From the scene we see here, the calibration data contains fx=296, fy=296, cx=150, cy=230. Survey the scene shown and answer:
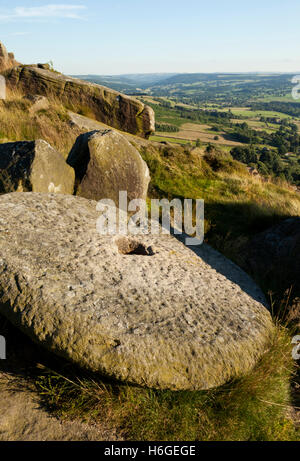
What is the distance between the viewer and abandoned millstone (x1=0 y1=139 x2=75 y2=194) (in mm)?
5082

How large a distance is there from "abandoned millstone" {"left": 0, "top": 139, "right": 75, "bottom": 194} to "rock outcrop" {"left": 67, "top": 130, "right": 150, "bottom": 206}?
0.48 meters

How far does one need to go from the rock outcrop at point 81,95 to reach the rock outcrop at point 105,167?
6700 mm

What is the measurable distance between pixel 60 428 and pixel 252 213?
24.5ft

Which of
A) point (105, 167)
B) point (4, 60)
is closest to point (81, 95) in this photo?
point (4, 60)

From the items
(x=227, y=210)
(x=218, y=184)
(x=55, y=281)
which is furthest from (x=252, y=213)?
(x=55, y=281)

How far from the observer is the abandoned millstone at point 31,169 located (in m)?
5.08

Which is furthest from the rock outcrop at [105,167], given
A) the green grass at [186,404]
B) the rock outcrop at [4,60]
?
the rock outcrop at [4,60]

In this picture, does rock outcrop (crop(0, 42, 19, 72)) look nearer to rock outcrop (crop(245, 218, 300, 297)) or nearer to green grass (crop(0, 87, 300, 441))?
rock outcrop (crop(245, 218, 300, 297))

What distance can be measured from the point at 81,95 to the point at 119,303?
37.1ft

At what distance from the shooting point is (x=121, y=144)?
6.49 m

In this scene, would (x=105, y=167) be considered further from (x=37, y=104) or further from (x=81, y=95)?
(x=81, y=95)

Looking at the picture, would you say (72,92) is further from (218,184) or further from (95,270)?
(95,270)

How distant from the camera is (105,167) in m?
6.22

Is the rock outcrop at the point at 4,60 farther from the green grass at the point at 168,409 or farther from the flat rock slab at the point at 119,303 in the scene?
the green grass at the point at 168,409
